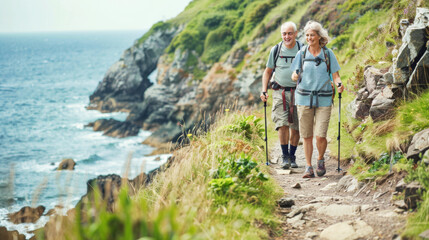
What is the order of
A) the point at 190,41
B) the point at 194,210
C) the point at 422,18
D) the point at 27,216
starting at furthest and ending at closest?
the point at 190,41
the point at 422,18
the point at 194,210
the point at 27,216

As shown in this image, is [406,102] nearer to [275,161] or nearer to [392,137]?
[392,137]

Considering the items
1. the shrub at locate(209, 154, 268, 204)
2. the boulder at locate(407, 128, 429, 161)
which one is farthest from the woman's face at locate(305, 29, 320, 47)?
the shrub at locate(209, 154, 268, 204)

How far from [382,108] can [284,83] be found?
1577 mm

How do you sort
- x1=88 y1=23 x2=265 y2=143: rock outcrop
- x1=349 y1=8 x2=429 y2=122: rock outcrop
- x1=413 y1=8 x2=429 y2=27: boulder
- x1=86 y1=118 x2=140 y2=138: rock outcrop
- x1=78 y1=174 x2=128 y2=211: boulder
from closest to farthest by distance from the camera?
x1=78 y1=174 x2=128 y2=211: boulder, x1=349 y1=8 x2=429 y2=122: rock outcrop, x1=413 y1=8 x2=429 y2=27: boulder, x1=88 y1=23 x2=265 y2=143: rock outcrop, x1=86 y1=118 x2=140 y2=138: rock outcrop

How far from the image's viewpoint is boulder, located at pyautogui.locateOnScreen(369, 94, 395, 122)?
6.27 metres

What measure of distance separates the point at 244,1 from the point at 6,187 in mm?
38579

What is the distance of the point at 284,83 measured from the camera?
6637 millimetres

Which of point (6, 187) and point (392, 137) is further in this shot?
point (392, 137)

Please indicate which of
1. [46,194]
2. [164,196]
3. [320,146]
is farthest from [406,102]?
[46,194]

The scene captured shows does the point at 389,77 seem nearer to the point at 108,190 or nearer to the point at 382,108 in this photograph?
the point at 382,108

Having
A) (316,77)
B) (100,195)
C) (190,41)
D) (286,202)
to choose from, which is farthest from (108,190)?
(190,41)

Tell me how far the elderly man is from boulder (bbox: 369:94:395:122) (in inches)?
49.0

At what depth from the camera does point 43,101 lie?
214 feet

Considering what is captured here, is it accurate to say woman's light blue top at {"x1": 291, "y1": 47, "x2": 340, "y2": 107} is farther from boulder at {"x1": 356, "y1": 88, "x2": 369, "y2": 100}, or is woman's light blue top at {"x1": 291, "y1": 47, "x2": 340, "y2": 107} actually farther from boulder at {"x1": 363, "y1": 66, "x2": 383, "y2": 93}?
boulder at {"x1": 356, "y1": 88, "x2": 369, "y2": 100}
